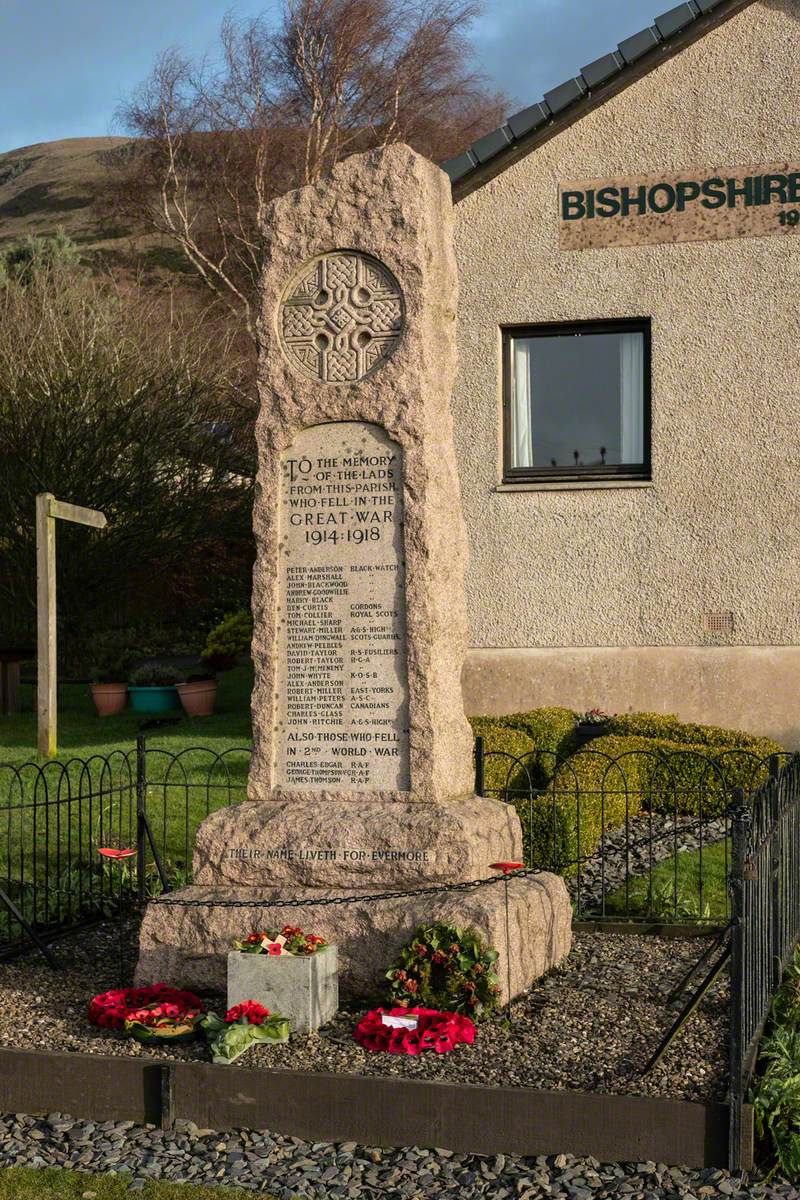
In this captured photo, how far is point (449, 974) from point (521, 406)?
8.73 metres

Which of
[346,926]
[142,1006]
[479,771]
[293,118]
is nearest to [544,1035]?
[346,926]

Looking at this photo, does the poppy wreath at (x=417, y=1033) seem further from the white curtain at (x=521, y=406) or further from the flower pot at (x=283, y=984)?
the white curtain at (x=521, y=406)

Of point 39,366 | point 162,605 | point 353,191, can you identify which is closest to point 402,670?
point 353,191

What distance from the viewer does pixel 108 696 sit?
18.6 meters

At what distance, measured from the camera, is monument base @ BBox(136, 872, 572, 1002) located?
6035 millimetres

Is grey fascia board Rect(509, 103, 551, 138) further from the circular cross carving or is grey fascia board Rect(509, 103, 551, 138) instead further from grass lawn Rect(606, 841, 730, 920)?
grass lawn Rect(606, 841, 730, 920)

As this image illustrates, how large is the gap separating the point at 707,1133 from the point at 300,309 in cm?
421

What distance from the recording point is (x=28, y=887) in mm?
8586

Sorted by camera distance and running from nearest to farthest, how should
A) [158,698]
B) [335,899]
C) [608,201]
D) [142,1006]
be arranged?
1. [142,1006]
2. [335,899]
3. [608,201]
4. [158,698]

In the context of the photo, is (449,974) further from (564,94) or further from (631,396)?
(564,94)

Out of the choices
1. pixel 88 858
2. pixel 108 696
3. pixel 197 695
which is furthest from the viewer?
pixel 108 696

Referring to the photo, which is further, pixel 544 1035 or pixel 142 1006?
pixel 142 1006

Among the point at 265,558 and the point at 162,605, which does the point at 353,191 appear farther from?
the point at 162,605

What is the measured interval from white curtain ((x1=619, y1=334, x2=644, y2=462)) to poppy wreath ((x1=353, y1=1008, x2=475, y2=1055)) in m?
8.65
